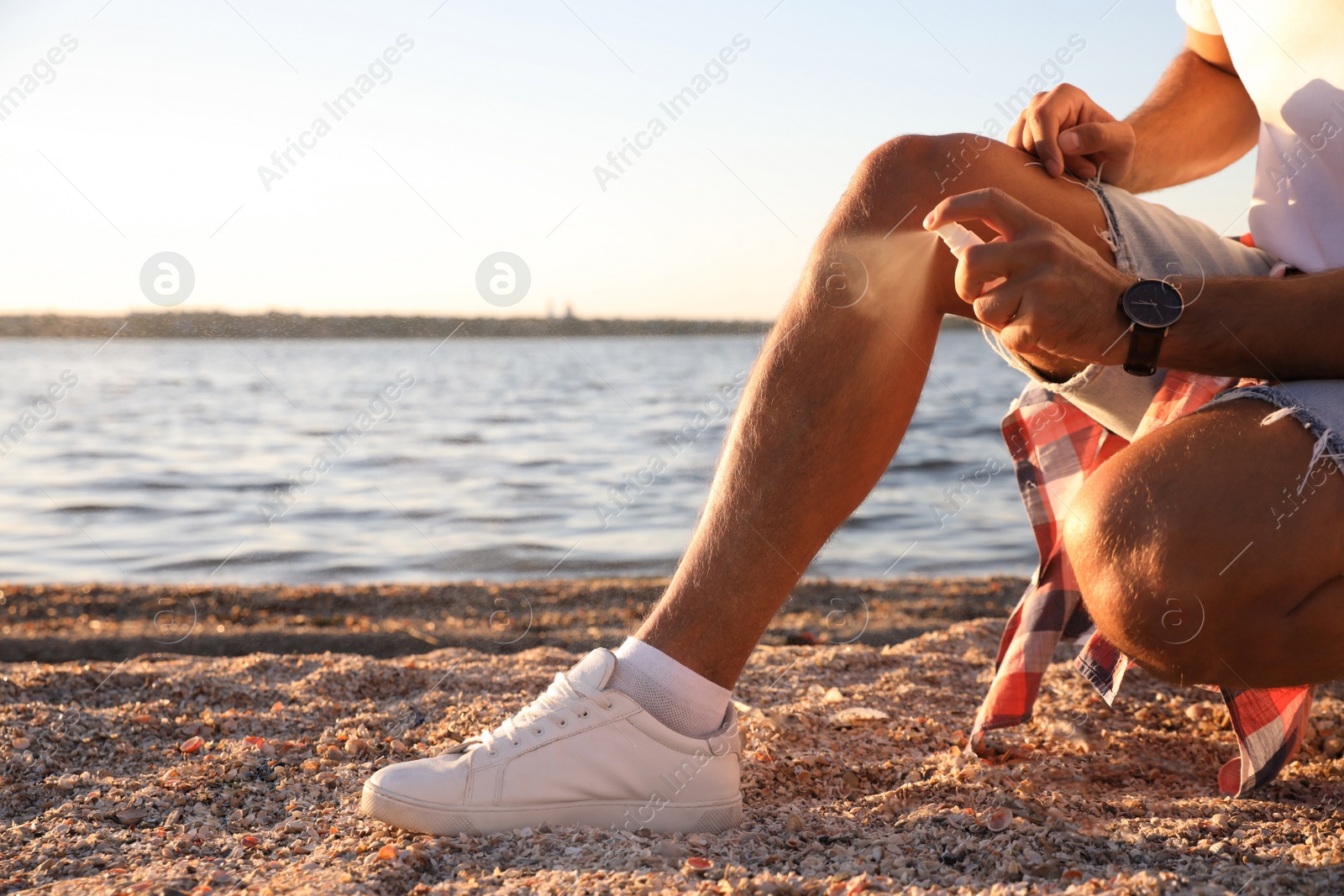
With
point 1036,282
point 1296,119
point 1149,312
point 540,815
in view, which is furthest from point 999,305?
point 540,815

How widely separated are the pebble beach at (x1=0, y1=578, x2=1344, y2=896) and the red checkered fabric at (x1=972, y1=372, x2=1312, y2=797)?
77mm

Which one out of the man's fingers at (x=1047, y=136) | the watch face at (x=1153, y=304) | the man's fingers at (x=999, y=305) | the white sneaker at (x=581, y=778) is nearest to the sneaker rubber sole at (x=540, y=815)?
the white sneaker at (x=581, y=778)

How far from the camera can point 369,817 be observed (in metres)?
1.40

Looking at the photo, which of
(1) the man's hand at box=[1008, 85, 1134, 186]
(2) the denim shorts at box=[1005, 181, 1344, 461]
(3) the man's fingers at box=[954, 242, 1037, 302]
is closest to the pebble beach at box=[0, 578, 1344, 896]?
(2) the denim shorts at box=[1005, 181, 1344, 461]

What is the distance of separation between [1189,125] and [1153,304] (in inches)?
35.0

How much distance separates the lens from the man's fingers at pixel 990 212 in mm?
1198

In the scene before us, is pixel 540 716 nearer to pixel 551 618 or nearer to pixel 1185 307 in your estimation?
pixel 1185 307

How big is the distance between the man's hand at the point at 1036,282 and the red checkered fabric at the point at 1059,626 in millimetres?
362

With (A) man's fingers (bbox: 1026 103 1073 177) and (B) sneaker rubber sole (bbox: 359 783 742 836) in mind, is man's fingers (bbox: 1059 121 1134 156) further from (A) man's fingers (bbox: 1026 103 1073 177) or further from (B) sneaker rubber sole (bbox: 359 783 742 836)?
(B) sneaker rubber sole (bbox: 359 783 742 836)

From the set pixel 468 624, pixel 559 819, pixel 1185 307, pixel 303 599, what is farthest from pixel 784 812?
pixel 303 599

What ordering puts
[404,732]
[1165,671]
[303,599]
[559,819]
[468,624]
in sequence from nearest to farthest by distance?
[1165,671], [559,819], [404,732], [468,624], [303,599]

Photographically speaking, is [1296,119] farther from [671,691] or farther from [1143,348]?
[671,691]

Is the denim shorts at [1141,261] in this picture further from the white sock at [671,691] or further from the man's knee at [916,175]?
the white sock at [671,691]

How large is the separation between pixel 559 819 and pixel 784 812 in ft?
1.14
